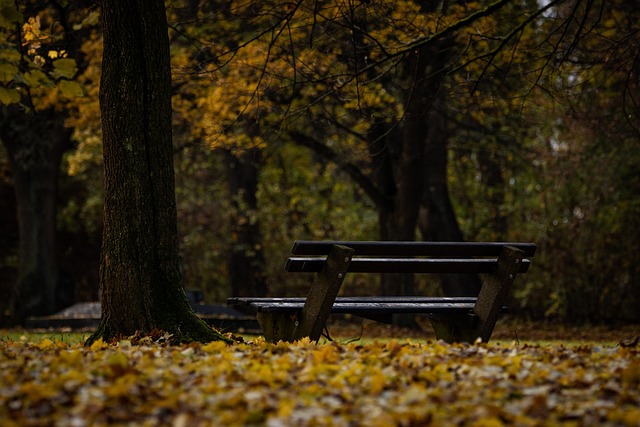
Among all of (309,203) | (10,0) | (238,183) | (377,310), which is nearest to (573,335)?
(309,203)

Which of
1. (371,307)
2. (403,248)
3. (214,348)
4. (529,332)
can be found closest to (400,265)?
(403,248)

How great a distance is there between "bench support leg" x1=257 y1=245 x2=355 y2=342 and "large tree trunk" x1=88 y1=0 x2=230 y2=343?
0.56 meters

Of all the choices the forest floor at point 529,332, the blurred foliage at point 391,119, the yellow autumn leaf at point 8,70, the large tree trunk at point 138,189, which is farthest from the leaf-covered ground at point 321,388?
the forest floor at point 529,332

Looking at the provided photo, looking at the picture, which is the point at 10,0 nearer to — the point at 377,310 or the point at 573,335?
the point at 377,310

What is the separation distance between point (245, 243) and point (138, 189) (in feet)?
43.5

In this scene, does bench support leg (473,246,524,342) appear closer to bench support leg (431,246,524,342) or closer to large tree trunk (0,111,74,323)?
bench support leg (431,246,524,342)

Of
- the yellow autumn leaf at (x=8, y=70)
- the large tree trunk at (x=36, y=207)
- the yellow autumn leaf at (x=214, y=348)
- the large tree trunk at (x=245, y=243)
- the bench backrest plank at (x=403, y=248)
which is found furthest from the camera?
the large tree trunk at (x=245, y=243)

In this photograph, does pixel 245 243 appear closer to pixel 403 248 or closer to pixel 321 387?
pixel 403 248

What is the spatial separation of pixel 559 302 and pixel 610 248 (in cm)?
144

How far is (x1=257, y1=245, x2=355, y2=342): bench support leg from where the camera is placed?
629 cm

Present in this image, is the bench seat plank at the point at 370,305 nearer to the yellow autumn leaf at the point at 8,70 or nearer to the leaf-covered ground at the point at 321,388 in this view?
the leaf-covered ground at the point at 321,388

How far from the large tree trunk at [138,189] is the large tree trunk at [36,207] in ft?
36.1

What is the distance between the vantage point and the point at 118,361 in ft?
15.8

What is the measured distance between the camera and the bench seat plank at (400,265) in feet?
21.1
